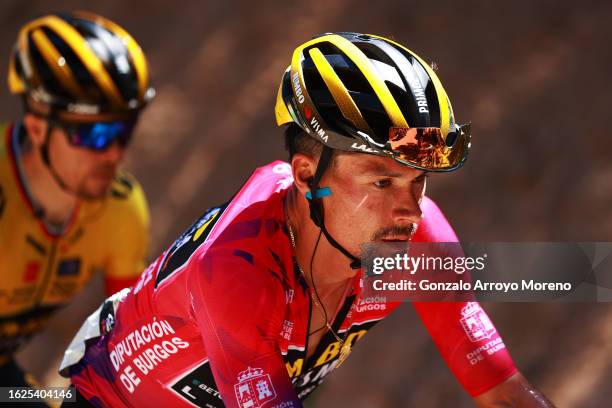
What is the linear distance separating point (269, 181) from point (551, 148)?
451 centimetres

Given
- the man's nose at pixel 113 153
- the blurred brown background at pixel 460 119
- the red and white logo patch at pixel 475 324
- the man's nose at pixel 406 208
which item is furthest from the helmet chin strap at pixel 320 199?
the blurred brown background at pixel 460 119

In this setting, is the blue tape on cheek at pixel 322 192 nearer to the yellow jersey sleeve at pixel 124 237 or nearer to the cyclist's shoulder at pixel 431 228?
the cyclist's shoulder at pixel 431 228

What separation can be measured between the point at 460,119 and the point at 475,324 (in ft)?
14.2

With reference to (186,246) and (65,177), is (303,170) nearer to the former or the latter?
(186,246)

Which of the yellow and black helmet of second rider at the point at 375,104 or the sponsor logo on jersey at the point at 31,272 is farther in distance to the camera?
the sponsor logo on jersey at the point at 31,272

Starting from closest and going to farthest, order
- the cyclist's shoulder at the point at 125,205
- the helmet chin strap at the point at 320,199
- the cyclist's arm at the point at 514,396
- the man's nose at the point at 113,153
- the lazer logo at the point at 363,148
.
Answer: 1. the lazer logo at the point at 363,148
2. the helmet chin strap at the point at 320,199
3. the cyclist's arm at the point at 514,396
4. the man's nose at the point at 113,153
5. the cyclist's shoulder at the point at 125,205

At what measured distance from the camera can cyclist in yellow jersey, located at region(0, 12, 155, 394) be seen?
4664mm

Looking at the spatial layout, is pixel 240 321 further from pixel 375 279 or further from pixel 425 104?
pixel 425 104

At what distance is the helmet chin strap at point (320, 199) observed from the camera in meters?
2.80

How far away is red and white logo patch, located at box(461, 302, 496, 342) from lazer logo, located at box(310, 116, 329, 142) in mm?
721

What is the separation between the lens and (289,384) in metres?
2.59

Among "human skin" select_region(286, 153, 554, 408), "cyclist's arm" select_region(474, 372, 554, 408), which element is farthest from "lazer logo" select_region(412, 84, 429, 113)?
"cyclist's arm" select_region(474, 372, 554, 408)

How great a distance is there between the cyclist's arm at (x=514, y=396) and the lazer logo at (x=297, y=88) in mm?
1005

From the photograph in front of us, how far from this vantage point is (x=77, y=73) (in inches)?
185
